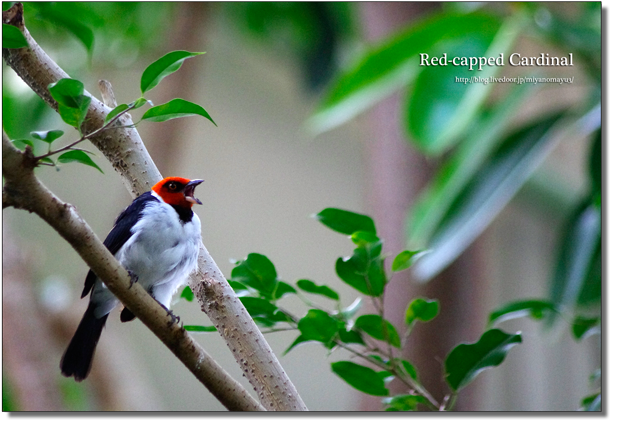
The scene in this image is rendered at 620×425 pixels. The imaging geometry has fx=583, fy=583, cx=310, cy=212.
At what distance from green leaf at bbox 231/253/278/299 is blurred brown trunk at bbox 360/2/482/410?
997mm

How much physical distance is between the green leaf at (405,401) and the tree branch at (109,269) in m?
0.26

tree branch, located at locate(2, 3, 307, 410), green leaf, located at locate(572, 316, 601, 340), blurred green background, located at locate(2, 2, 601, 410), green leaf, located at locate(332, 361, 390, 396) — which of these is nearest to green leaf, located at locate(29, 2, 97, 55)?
blurred green background, located at locate(2, 2, 601, 410)

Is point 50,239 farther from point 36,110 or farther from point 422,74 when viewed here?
point 422,74

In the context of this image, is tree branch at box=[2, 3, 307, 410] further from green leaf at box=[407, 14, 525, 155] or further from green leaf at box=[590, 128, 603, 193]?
green leaf at box=[590, 128, 603, 193]

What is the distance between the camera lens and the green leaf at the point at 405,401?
35.9 inches

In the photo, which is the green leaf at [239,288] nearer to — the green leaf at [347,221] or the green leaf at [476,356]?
the green leaf at [347,221]

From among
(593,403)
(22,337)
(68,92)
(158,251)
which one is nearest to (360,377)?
(158,251)

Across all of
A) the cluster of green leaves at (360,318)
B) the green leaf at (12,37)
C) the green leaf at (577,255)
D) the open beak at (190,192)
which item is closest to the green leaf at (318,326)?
the cluster of green leaves at (360,318)

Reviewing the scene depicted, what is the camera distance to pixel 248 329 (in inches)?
30.3

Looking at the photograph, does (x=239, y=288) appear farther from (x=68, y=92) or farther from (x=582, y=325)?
(x=582, y=325)

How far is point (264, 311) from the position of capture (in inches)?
34.7

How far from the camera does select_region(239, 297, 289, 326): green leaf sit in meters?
0.87

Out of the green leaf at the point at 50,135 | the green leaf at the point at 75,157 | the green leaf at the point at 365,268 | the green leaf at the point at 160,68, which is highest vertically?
the green leaf at the point at 160,68

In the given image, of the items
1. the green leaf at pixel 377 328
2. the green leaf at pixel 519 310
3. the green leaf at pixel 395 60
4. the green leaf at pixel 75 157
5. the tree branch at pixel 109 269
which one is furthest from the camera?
the green leaf at pixel 395 60
